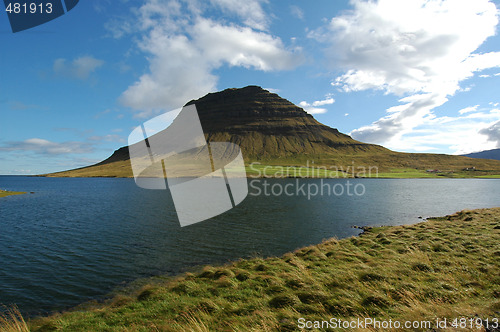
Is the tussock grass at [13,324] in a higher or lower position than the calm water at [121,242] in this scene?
higher

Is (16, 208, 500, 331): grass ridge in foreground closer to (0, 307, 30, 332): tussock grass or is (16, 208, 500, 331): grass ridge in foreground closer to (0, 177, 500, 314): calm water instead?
(0, 307, 30, 332): tussock grass

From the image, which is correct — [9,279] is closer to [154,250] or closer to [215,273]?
[154,250]

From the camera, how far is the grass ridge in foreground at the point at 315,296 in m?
8.52

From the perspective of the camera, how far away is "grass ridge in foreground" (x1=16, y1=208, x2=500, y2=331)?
8.52 m

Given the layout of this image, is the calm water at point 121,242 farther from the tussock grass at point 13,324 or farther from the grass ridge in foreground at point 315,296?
the grass ridge in foreground at point 315,296

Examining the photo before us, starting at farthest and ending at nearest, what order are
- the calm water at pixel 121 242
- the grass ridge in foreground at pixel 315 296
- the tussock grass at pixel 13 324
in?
the calm water at pixel 121 242 → the tussock grass at pixel 13 324 → the grass ridge in foreground at pixel 315 296

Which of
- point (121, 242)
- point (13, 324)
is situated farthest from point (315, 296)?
point (121, 242)

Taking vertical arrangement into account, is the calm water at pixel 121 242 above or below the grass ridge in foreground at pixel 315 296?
below

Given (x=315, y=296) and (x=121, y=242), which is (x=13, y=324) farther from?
(x=121, y=242)

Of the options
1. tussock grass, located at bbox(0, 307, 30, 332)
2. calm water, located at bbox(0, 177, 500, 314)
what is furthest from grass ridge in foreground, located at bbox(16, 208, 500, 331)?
calm water, located at bbox(0, 177, 500, 314)

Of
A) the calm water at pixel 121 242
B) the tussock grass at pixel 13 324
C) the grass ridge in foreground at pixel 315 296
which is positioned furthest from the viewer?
the calm water at pixel 121 242

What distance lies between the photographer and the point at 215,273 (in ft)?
53.6

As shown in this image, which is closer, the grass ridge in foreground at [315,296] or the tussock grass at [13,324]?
the grass ridge in foreground at [315,296]

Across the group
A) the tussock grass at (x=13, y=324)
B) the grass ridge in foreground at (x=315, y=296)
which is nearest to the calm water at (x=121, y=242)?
the tussock grass at (x=13, y=324)
